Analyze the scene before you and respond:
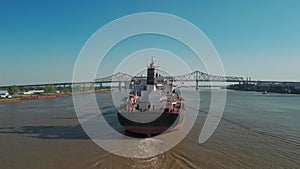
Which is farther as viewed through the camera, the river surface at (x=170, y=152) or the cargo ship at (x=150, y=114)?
the cargo ship at (x=150, y=114)

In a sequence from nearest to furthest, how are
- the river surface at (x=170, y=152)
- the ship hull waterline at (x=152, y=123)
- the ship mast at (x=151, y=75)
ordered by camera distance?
the river surface at (x=170, y=152), the ship hull waterline at (x=152, y=123), the ship mast at (x=151, y=75)

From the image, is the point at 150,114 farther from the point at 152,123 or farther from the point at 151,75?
→ the point at 151,75

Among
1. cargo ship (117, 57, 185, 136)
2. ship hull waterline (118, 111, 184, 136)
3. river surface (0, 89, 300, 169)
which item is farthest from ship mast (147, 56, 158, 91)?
river surface (0, 89, 300, 169)

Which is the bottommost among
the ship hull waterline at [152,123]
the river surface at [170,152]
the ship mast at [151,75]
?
the river surface at [170,152]

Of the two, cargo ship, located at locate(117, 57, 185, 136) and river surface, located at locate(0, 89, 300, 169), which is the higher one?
cargo ship, located at locate(117, 57, 185, 136)

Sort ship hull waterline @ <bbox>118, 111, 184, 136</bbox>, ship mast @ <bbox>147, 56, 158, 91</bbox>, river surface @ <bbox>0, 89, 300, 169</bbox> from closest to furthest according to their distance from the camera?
river surface @ <bbox>0, 89, 300, 169</bbox>
ship hull waterline @ <bbox>118, 111, 184, 136</bbox>
ship mast @ <bbox>147, 56, 158, 91</bbox>

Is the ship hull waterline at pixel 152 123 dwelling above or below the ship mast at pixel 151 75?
below

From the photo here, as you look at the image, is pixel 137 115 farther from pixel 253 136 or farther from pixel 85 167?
pixel 253 136

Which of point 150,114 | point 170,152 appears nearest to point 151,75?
point 150,114

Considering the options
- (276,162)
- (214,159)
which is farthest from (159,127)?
(276,162)

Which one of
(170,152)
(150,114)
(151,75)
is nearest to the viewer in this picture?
(170,152)

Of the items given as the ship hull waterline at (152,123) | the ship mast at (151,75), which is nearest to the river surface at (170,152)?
the ship hull waterline at (152,123)

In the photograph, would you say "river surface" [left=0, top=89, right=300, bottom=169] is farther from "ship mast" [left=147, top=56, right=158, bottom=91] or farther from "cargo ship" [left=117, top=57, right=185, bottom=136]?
"ship mast" [left=147, top=56, right=158, bottom=91]

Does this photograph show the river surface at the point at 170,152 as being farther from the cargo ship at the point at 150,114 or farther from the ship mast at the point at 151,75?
the ship mast at the point at 151,75
